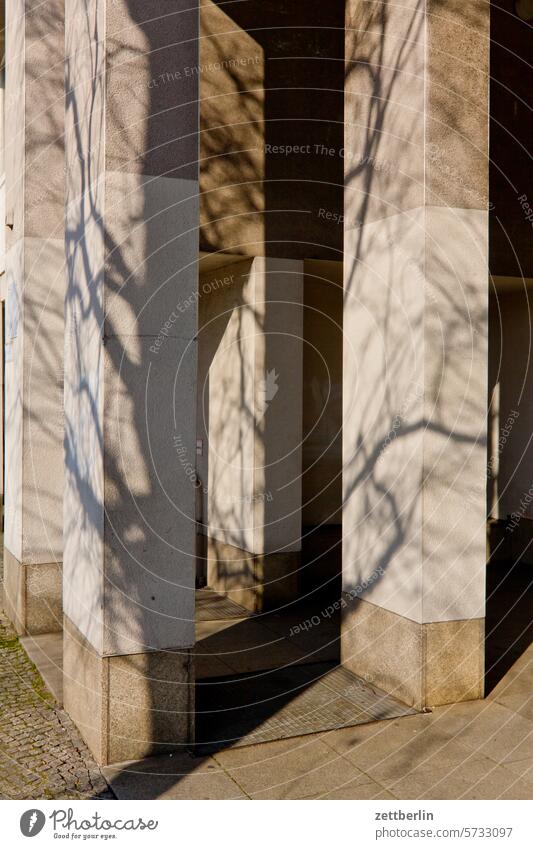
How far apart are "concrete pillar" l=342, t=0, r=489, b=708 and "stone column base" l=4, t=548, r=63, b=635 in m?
3.45

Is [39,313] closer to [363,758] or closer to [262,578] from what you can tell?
[262,578]

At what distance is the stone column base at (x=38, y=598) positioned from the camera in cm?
849

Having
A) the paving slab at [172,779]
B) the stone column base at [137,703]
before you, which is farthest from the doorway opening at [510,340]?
the paving slab at [172,779]

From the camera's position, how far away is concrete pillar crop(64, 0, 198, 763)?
18.1 ft

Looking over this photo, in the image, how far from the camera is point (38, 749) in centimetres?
572

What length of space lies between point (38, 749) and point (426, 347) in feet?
13.6

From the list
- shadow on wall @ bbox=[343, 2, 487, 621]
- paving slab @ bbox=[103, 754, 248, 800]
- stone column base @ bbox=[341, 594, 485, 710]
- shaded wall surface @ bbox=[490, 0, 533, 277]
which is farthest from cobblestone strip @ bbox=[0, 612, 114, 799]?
shaded wall surface @ bbox=[490, 0, 533, 277]

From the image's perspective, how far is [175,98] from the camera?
5.63 m

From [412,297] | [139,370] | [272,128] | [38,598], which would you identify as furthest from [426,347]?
[38,598]

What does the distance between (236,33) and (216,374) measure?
13.5 ft

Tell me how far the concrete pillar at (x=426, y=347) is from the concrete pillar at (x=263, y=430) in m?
2.71

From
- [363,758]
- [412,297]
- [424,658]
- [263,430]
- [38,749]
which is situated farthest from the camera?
[263,430]

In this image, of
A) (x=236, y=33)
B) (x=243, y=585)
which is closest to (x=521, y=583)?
(x=243, y=585)

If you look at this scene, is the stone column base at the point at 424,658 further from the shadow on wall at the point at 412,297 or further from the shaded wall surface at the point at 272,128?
the shaded wall surface at the point at 272,128
